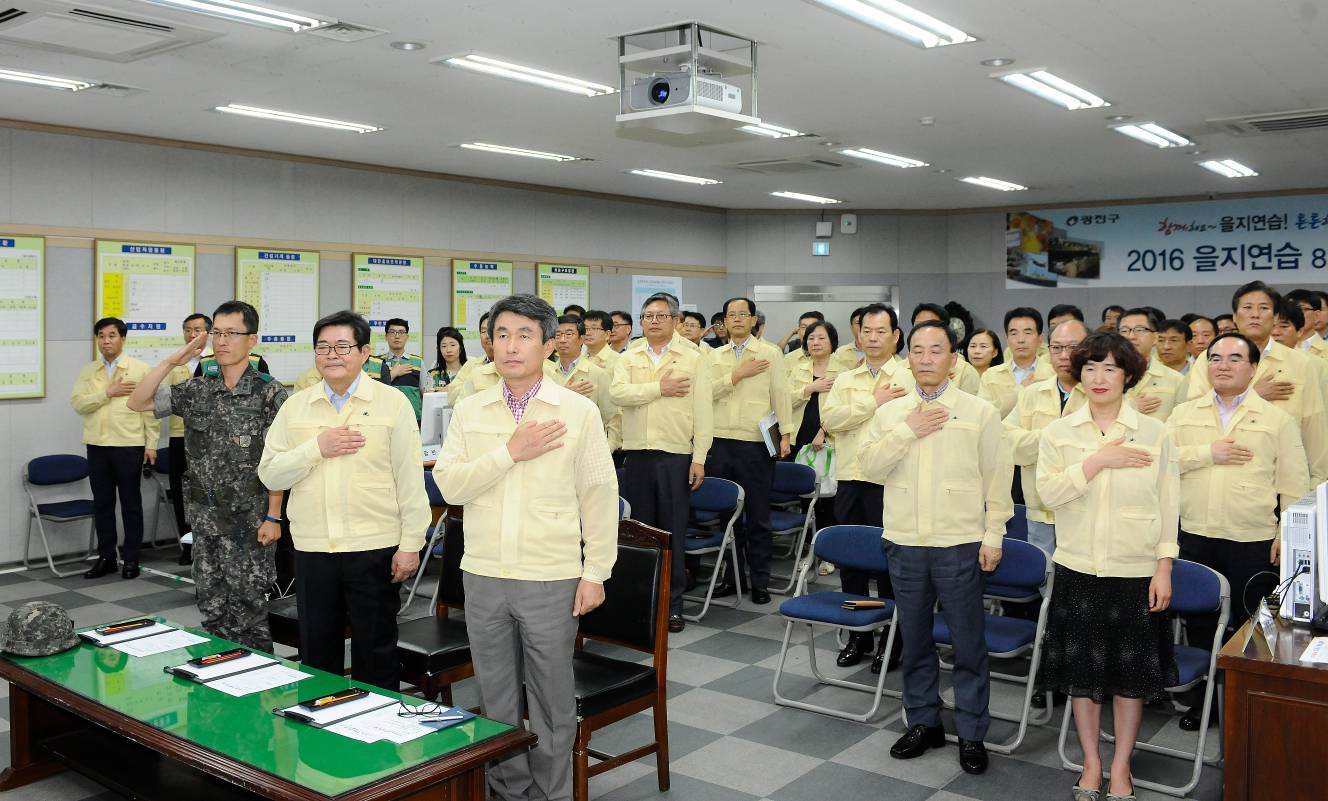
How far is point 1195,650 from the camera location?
4.41m

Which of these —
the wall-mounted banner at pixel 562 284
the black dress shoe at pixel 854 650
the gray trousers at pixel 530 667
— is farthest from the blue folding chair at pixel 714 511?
the wall-mounted banner at pixel 562 284

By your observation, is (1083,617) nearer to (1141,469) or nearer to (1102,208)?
(1141,469)

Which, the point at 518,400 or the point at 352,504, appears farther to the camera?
the point at 352,504

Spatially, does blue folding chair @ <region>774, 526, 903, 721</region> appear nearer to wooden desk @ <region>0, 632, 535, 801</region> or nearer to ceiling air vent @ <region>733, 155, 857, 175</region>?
wooden desk @ <region>0, 632, 535, 801</region>

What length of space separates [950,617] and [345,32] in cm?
429

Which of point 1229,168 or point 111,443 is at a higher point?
point 1229,168

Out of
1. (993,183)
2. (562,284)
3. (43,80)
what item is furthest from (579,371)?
(993,183)

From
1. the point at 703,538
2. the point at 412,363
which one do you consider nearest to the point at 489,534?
the point at 703,538

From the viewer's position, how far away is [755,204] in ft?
46.2

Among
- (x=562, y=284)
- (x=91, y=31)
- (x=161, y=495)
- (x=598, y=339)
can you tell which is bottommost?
(x=161, y=495)

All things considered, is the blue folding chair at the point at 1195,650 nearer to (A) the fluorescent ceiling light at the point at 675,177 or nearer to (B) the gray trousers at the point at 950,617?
(B) the gray trousers at the point at 950,617

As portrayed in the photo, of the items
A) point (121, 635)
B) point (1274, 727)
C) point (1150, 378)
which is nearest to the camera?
point (1274, 727)

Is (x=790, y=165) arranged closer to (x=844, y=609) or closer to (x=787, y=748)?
(x=844, y=609)

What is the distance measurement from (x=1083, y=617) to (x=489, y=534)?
2.19 metres
